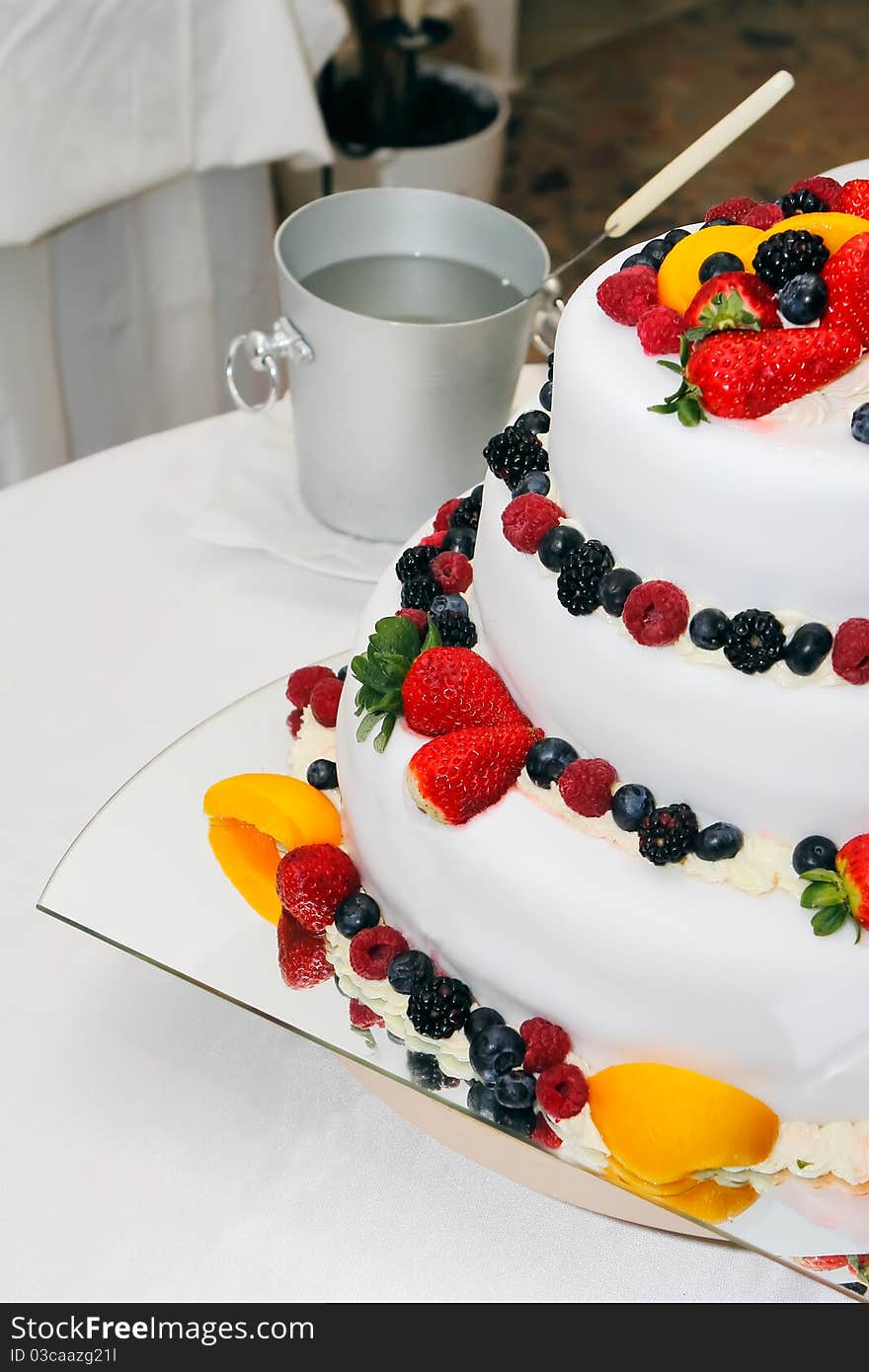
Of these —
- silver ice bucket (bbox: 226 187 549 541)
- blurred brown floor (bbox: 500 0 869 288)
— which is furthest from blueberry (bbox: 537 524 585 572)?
blurred brown floor (bbox: 500 0 869 288)

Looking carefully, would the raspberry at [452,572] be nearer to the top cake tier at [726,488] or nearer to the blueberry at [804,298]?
the top cake tier at [726,488]

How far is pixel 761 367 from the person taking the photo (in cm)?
81

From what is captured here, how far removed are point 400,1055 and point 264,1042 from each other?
18 centimetres

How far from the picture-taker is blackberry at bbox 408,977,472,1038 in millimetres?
955

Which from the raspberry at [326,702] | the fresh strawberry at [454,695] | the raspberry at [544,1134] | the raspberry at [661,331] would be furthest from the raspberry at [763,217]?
the raspberry at [544,1134]

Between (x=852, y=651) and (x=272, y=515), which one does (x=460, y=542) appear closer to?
(x=852, y=651)

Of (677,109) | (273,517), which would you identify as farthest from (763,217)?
(677,109)

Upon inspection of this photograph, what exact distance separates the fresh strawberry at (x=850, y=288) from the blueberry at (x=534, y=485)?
0.20 meters

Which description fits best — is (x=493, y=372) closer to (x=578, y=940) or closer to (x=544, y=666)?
(x=544, y=666)

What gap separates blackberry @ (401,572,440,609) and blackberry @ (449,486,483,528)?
0.22 ft

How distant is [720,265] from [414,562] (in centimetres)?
31

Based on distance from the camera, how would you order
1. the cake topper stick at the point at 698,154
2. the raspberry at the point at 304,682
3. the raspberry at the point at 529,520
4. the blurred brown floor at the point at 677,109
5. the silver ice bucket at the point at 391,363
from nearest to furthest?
the raspberry at the point at 529,520 → the cake topper stick at the point at 698,154 → the raspberry at the point at 304,682 → the silver ice bucket at the point at 391,363 → the blurred brown floor at the point at 677,109

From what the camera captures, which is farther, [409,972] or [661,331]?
[409,972]

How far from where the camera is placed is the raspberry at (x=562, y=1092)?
0.91m
